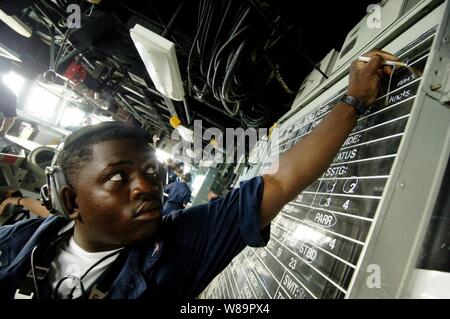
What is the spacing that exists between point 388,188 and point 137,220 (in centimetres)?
104

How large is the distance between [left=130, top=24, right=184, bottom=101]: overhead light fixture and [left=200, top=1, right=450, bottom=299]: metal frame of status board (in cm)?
173

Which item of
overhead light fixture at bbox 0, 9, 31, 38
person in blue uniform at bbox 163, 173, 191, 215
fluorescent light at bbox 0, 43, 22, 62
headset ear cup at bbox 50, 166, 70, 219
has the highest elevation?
overhead light fixture at bbox 0, 9, 31, 38

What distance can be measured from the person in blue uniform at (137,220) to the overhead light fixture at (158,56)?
1.22 m

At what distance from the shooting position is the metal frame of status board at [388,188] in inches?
31.5

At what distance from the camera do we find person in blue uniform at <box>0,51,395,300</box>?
41.8 inches

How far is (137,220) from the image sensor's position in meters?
1.09

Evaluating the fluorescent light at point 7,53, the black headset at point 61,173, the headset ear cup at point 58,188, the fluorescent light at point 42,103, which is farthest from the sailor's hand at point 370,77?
the fluorescent light at point 42,103

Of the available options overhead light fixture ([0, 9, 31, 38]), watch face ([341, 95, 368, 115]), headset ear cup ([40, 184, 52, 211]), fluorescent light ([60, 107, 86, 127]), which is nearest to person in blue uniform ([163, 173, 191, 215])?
overhead light fixture ([0, 9, 31, 38])

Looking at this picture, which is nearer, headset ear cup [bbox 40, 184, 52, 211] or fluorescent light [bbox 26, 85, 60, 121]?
headset ear cup [bbox 40, 184, 52, 211]

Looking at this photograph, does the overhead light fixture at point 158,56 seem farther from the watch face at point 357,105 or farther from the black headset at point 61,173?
the watch face at point 357,105

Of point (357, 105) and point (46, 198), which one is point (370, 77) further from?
point (46, 198)

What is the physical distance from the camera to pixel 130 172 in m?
1.15

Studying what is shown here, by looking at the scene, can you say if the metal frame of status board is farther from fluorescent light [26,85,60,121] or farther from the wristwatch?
fluorescent light [26,85,60,121]
